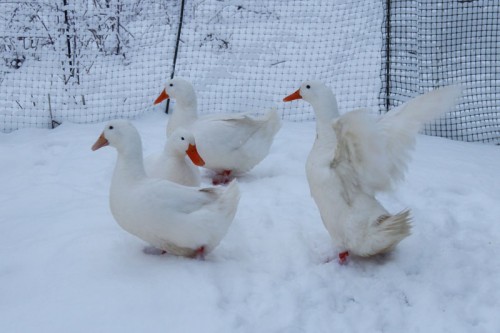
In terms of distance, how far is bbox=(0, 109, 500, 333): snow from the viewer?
9.61ft

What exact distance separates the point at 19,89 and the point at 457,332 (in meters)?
5.51

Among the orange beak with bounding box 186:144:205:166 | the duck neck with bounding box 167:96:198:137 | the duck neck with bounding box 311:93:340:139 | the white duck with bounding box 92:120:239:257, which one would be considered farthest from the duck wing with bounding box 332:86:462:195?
the duck neck with bounding box 167:96:198:137

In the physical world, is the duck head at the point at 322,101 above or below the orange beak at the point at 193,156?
above

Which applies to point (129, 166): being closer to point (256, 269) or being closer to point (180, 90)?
point (256, 269)

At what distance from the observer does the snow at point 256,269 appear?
2928 mm

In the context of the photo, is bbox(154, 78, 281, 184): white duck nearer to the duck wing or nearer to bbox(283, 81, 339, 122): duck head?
bbox(283, 81, 339, 122): duck head

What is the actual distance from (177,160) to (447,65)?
3584 mm

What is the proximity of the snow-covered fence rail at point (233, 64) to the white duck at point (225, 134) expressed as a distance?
5.28 feet

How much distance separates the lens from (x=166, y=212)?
10.8ft

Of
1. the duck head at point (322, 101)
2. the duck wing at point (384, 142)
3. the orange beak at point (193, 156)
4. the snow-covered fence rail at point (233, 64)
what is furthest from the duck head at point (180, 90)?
the duck wing at point (384, 142)

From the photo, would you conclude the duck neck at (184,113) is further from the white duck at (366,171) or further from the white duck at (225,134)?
the white duck at (366,171)

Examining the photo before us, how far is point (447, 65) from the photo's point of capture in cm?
647

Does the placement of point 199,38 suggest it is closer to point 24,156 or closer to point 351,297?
point 24,156

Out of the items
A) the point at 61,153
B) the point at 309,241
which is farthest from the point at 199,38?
the point at 309,241
